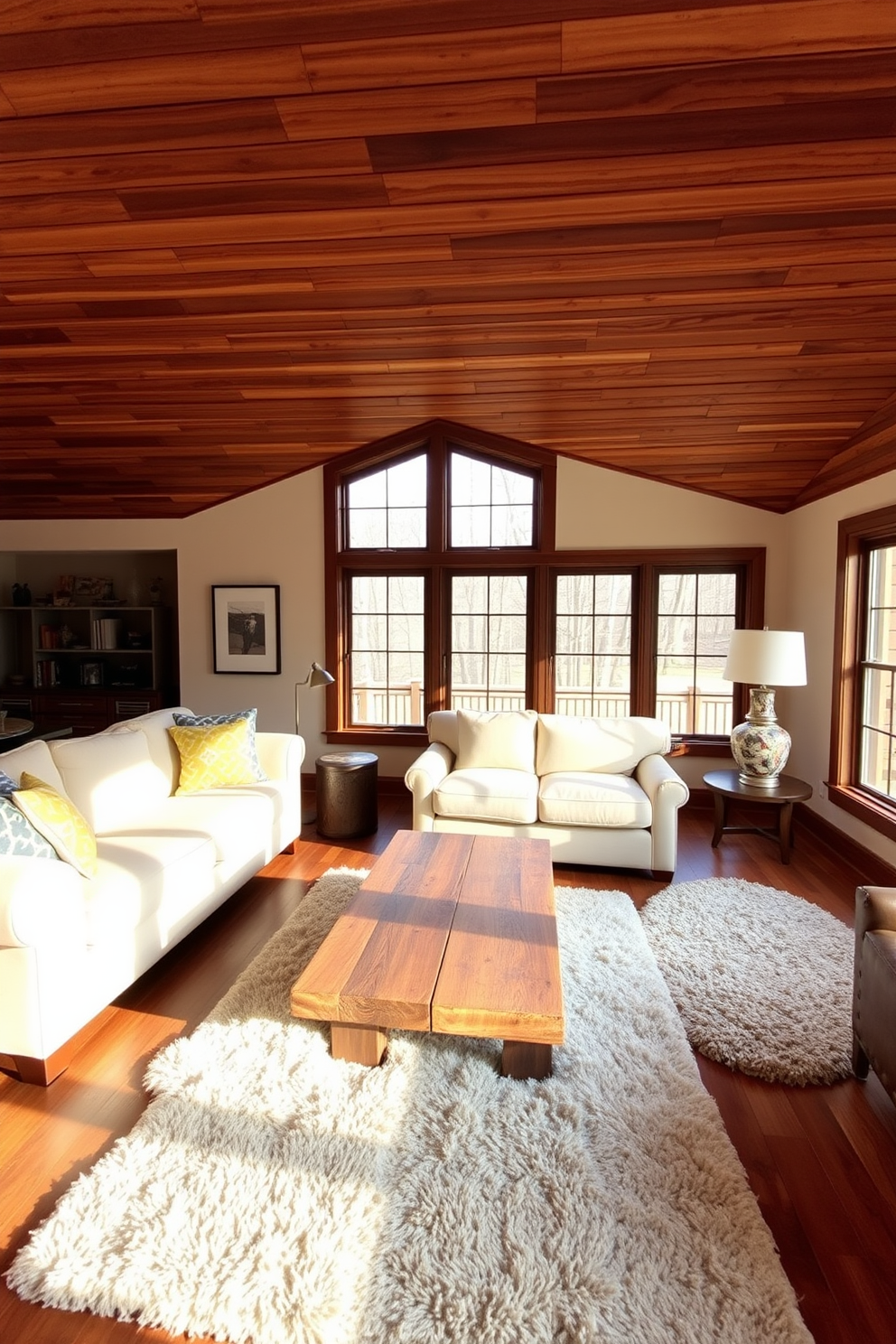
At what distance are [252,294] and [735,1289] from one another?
3.83 meters

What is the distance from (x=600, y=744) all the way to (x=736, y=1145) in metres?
2.57

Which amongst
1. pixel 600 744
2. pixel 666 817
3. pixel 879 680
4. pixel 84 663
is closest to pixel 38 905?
pixel 666 817

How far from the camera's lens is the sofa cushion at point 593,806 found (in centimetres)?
389

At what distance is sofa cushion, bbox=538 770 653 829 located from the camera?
3.89 metres

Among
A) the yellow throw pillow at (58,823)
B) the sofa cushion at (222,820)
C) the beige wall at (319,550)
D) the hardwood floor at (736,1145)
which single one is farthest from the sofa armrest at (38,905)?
the beige wall at (319,550)

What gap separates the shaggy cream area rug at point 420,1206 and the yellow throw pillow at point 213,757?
5.59 feet

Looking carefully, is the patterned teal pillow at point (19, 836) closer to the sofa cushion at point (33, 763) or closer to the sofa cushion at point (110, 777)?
the sofa cushion at point (33, 763)

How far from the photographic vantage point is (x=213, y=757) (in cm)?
394

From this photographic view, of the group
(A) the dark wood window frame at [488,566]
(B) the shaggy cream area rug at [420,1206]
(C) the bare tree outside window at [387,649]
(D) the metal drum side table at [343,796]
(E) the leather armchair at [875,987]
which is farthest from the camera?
(C) the bare tree outside window at [387,649]

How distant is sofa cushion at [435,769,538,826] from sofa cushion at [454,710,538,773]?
0.34 m

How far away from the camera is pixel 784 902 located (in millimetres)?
3523

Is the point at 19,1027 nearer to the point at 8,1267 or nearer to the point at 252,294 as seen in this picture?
the point at 8,1267

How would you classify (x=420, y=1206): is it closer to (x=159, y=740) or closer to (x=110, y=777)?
(x=110, y=777)

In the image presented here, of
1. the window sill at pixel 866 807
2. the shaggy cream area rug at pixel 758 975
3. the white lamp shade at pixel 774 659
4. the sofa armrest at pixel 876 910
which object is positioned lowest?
the shaggy cream area rug at pixel 758 975
